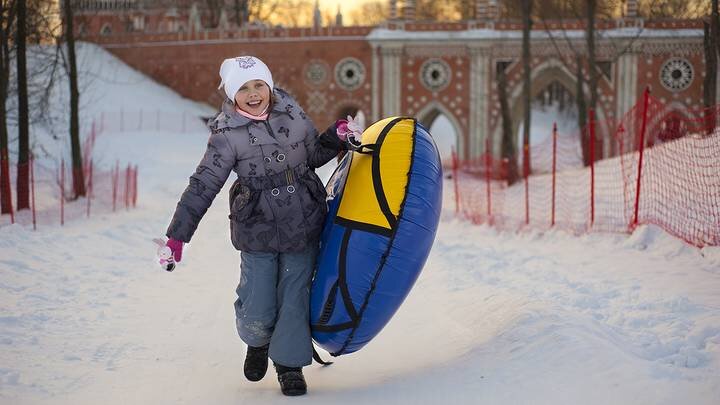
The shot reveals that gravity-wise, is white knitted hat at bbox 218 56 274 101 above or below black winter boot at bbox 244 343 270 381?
above

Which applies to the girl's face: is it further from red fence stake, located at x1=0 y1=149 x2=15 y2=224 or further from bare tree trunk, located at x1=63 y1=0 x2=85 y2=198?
bare tree trunk, located at x1=63 y1=0 x2=85 y2=198

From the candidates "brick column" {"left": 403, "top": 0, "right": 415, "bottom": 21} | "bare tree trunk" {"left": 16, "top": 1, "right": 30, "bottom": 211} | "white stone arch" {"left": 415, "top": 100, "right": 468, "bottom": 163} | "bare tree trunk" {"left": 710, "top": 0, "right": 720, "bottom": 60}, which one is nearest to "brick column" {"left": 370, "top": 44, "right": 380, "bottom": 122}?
"white stone arch" {"left": 415, "top": 100, "right": 468, "bottom": 163}

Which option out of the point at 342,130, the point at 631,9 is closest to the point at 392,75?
the point at 631,9

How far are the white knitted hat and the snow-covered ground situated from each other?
5.98 feet

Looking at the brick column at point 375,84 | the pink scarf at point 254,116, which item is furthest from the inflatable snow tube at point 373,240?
the brick column at point 375,84

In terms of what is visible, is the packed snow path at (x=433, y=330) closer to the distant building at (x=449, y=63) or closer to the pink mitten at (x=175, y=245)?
the pink mitten at (x=175, y=245)

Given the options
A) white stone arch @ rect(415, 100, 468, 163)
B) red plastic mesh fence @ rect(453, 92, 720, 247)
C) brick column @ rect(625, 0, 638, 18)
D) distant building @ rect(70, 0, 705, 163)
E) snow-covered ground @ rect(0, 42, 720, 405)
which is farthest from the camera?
white stone arch @ rect(415, 100, 468, 163)

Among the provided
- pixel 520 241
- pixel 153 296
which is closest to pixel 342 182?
pixel 153 296

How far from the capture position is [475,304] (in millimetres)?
7637

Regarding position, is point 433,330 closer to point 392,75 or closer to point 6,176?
point 6,176

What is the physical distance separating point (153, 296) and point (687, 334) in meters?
5.32

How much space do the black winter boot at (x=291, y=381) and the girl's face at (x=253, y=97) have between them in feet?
5.00

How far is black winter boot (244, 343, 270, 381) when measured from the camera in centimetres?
562

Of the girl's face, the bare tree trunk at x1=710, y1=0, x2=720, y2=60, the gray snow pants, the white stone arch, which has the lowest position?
the white stone arch
